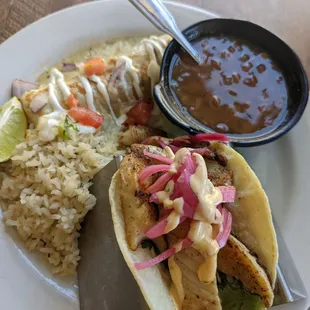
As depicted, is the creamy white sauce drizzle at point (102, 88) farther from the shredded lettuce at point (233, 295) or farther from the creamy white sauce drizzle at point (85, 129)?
the shredded lettuce at point (233, 295)

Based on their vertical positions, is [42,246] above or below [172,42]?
below

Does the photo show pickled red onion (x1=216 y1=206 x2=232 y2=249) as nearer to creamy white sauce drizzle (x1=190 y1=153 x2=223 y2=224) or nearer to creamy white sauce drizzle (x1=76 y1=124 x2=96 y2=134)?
creamy white sauce drizzle (x1=190 y1=153 x2=223 y2=224)

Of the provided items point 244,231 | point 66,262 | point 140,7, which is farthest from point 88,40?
point 244,231

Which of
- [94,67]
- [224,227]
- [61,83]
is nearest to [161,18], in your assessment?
[94,67]

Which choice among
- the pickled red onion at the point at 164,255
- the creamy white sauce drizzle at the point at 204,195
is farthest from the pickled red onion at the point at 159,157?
the pickled red onion at the point at 164,255

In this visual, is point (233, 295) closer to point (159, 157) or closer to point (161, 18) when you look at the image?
point (159, 157)

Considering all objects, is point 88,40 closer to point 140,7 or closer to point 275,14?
point 140,7
